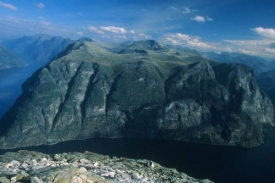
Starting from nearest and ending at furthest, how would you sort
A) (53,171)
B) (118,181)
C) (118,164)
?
(53,171), (118,181), (118,164)

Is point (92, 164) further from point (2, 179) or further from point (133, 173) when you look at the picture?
point (2, 179)


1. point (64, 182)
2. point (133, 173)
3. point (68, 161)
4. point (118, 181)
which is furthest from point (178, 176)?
point (64, 182)

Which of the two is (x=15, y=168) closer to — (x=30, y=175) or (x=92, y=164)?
(x=30, y=175)

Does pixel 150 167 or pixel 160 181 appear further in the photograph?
pixel 150 167

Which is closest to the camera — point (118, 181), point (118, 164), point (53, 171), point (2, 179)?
point (2, 179)

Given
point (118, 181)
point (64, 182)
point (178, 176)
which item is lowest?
point (178, 176)

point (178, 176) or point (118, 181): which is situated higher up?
point (118, 181)
